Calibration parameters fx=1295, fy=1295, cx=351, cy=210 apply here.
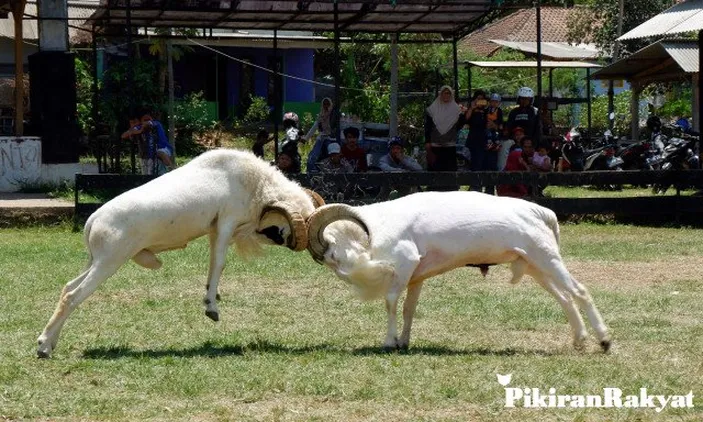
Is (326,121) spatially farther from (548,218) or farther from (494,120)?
(548,218)

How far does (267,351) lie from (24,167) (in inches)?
583

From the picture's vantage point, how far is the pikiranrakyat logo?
25.8 ft

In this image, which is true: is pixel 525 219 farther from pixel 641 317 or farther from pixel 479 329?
pixel 641 317

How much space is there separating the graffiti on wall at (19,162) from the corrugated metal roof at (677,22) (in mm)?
11308

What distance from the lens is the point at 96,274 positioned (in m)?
9.95

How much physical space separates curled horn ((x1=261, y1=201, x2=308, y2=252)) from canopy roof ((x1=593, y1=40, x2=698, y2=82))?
20009 mm

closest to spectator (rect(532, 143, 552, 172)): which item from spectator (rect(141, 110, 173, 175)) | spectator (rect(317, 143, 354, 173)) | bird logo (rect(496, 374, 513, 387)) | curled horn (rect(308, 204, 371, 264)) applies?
spectator (rect(317, 143, 354, 173))

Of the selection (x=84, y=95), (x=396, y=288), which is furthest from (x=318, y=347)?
(x=84, y=95)

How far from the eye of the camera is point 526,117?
23062 millimetres

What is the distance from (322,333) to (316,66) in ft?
129

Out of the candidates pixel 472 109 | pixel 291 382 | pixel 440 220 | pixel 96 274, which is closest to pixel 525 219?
pixel 440 220

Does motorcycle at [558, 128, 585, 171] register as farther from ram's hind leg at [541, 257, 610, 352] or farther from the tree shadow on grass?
the tree shadow on grass

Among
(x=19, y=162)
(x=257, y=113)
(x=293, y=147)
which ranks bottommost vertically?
(x=19, y=162)

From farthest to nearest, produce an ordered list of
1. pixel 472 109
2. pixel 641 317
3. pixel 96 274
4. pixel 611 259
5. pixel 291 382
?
pixel 472 109
pixel 611 259
pixel 641 317
pixel 96 274
pixel 291 382
